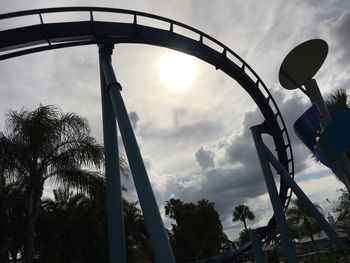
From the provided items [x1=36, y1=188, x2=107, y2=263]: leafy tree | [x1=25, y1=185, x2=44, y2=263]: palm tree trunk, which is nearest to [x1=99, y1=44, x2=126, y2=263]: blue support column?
[x1=25, y1=185, x2=44, y2=263]: palm tree trunk

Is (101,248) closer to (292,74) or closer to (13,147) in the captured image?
(13,147)

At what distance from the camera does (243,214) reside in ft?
205

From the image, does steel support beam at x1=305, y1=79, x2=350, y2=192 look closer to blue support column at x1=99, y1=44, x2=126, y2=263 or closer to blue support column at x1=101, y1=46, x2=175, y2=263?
blue support column at x1=99, y1=44, x2=126, y2=263

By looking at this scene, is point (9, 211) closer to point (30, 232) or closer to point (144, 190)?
point (30, 232)

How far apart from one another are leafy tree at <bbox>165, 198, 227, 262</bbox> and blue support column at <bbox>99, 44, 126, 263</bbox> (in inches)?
1229

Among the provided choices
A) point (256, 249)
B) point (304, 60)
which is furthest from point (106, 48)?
point (256, 249)

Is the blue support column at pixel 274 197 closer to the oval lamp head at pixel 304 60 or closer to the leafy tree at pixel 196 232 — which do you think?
the oval lamp head at pixel 304 60

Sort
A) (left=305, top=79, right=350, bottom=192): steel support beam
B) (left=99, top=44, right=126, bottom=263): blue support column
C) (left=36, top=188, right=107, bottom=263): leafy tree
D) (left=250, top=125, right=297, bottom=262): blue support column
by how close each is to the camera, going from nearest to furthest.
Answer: (left=99, top=44, right=126, bottom=263): blue support column
(left=305, top=79, right=350, bottom=192): steel support beam
(left=250, top=125, right=297, bottom=262): blue support column
(left=36, top=188, right=107, bottom=263): leafy tree

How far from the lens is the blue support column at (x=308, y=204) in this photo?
14.0 m

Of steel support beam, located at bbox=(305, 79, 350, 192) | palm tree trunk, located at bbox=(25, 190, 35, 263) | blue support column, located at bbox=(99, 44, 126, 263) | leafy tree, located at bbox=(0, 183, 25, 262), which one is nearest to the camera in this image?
blue support column, located at bbox=(99, 44, 126, 263)

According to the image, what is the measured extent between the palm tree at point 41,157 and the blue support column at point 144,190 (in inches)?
150

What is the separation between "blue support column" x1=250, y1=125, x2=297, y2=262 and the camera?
46.6ft

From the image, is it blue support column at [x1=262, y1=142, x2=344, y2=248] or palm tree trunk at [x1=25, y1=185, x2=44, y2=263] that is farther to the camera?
blue support column at [x1=262, y1=142, x2=344, y2=248]

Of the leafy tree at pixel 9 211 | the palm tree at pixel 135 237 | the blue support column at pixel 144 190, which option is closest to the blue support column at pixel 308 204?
the blue support column at pixel 144 190
